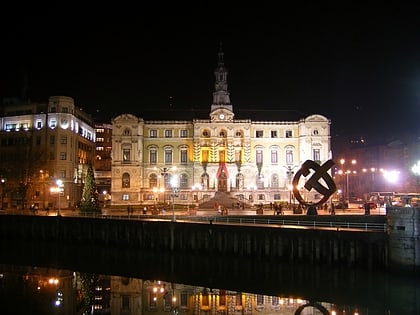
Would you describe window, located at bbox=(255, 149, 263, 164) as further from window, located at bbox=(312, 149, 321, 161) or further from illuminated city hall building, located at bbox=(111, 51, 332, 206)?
window, located at bbox=(312, 149, 321, 161)

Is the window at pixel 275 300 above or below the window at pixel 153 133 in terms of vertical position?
below

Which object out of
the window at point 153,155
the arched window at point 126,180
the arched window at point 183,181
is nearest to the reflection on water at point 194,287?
the arched window at point 126,180

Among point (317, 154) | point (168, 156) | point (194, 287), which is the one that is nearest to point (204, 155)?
point (168, 156)

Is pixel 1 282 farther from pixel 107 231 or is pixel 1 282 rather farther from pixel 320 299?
pixel 320 299

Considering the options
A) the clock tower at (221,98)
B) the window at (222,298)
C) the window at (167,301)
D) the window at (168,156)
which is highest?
the clock tower at (221,98)

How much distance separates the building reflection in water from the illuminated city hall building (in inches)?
2403

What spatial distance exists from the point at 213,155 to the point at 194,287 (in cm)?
6810

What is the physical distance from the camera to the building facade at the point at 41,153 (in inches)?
3676

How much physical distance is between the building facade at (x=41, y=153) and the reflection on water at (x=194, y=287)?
42.9 meters

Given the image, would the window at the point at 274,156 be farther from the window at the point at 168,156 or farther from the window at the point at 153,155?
the window at the point at 153,155

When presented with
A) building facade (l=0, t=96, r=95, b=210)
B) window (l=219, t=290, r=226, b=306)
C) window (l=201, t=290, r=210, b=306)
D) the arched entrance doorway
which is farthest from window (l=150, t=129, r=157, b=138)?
window (l=219, t=290, r=226, b=306)

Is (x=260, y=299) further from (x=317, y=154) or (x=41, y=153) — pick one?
(x=317, y=154)

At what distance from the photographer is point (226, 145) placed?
107 metres

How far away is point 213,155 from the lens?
351 ft
